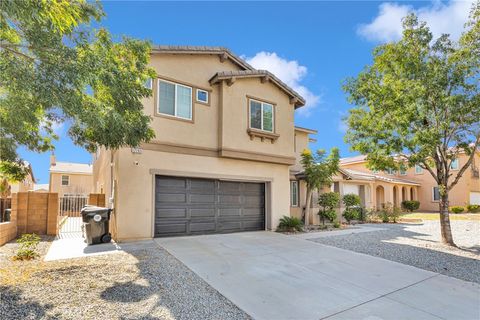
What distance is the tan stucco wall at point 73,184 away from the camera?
98.9 feet

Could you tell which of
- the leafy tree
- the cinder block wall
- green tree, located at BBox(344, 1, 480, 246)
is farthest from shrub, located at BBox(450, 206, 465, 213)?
the cinder block wall

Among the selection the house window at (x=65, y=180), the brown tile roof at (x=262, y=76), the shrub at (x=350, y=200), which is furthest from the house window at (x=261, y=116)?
the house window at (x=65, y=180)

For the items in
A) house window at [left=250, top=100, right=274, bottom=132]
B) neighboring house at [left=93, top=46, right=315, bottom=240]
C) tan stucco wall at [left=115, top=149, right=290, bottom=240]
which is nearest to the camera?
tan stucco wall at [left=115, top=149, right=290, bottom=240]

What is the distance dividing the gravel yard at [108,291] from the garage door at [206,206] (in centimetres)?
338

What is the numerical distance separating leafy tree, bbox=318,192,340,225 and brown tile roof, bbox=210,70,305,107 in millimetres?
5534

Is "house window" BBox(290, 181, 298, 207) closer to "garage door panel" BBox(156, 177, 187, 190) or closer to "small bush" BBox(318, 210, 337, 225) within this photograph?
"small bush" BBox(318, 210, 337, 225)

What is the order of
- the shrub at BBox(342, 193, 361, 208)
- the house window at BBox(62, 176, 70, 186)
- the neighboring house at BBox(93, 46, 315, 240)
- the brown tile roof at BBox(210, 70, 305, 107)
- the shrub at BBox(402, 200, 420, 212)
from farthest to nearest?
the house window at BBox(62, 176, 70, 186) → the shrub at BBox(402, 200, 420, 212) → the shrub at BBox(342, 193, 361, 208) → the brown tile roof at BBox(210, 70, 305, 107) → the neighboring house at BBox(93, 46, 315, 240)

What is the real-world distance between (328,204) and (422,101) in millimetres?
8004

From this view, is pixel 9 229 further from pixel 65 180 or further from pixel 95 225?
pixel 65 180

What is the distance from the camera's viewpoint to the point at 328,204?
637 inches

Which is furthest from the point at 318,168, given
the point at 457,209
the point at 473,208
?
the point at 473,208

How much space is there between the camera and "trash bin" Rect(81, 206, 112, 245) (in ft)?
30.6

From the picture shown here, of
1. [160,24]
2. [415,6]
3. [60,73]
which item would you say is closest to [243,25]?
[160,24]

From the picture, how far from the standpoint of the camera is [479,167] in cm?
3052
